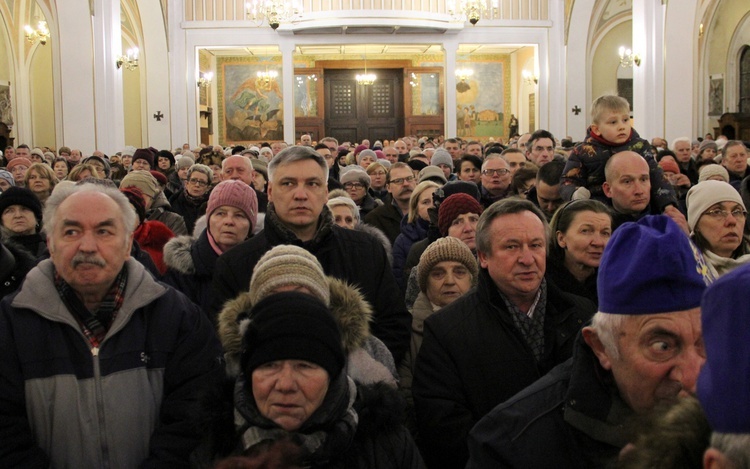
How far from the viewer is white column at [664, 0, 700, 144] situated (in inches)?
667

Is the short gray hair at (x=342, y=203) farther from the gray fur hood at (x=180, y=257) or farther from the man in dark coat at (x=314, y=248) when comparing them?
the man in dark coat at (x=314, y=248)

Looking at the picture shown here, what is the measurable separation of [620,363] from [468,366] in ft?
3.73

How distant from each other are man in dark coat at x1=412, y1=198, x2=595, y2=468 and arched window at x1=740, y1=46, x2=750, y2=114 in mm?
22857

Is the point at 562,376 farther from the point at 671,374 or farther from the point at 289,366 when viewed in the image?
the point at 289,366

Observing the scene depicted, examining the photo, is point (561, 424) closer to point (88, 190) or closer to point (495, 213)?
point (495, 213)

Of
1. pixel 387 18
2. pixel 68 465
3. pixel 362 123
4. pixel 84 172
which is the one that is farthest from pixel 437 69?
pixel 68 465

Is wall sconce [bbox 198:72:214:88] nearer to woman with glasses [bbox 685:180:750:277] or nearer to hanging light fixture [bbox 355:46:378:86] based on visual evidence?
hanging light fixture [bbox 355:46:378:86]

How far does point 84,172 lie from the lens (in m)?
8.50

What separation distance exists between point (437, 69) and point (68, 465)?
97.3 ft

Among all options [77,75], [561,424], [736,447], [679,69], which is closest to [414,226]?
[561,424]

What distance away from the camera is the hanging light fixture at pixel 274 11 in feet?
70.5

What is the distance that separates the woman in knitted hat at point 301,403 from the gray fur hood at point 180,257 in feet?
6.33

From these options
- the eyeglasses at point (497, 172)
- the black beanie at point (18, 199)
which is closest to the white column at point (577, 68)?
the eyeglasses at point (497, 172)

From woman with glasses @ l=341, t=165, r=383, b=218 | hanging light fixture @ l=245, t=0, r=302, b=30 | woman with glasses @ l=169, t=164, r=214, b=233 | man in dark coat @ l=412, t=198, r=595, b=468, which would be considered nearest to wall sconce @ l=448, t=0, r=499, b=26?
hanging light fixture @ l=245, t=0, r=302, b=30
